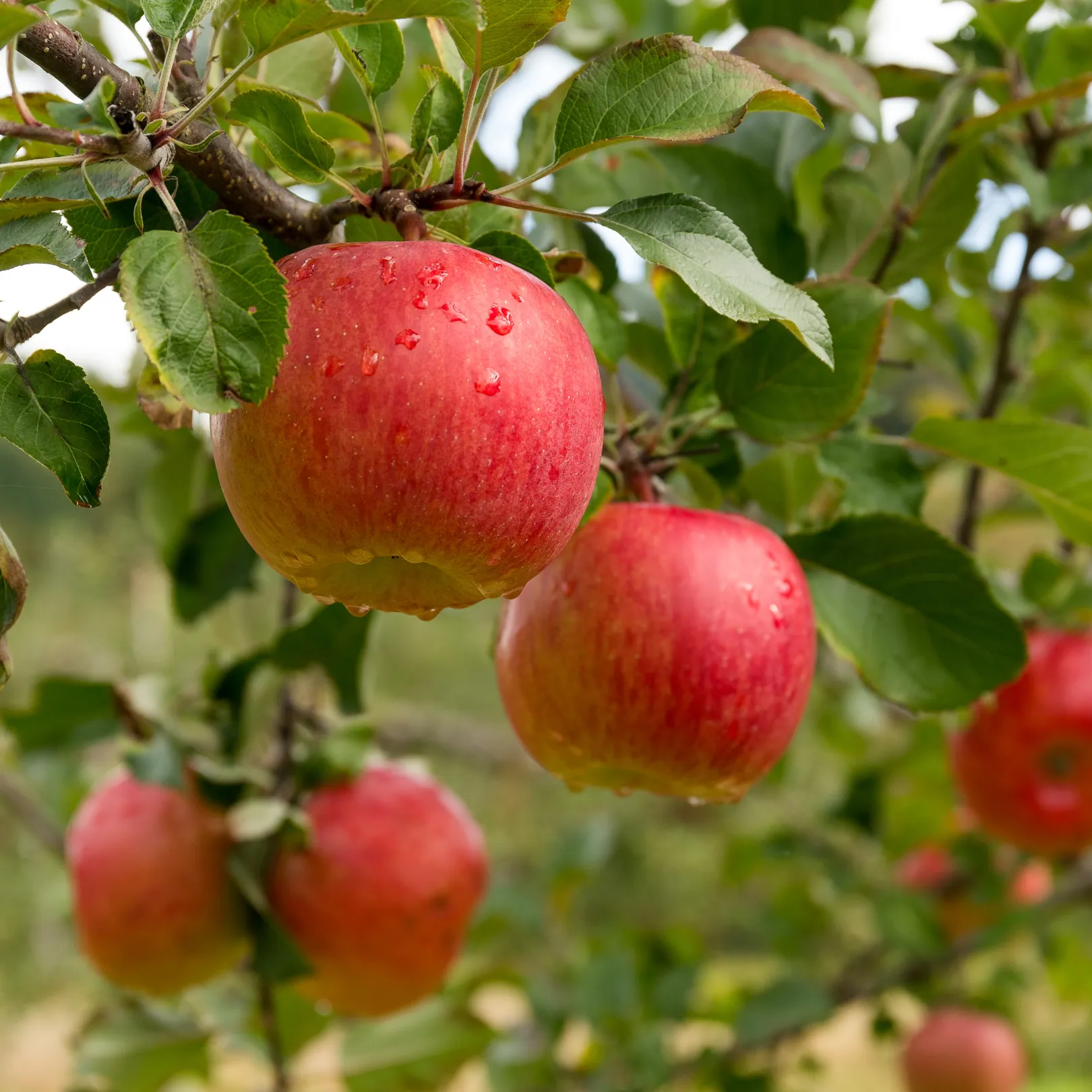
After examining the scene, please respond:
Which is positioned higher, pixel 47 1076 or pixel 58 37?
pixel 58 37

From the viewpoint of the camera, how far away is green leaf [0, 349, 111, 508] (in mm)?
429

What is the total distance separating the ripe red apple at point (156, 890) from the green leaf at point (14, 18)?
0.71 meters

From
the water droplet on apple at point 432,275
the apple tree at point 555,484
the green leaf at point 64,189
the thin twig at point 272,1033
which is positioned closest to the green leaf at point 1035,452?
the apple tree at point 555,484

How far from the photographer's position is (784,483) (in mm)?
751

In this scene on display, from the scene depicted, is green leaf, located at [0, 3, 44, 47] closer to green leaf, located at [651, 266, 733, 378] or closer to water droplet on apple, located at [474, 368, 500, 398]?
water droplet on apple, located at [474, 368, 500, 398]

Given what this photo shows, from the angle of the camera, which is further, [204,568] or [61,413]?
[204,568]

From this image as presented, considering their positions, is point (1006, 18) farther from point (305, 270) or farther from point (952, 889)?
point (952, 889)

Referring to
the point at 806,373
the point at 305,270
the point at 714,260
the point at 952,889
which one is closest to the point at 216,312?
the point at 305,270

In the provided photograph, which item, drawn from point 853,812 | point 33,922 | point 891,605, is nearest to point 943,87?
point 891,605

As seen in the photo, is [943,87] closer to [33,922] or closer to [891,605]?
[891,605]

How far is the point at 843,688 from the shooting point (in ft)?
4.93

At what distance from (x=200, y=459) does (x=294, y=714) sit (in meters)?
0.24

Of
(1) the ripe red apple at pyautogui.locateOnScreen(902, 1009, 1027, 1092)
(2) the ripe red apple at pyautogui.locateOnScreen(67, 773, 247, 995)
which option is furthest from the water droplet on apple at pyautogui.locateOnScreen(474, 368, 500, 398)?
(1) the ripe red apple at pyautogui.locateOnScreen(902, 1009, 1027, 1092)

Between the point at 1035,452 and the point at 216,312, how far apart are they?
1.57 ft
